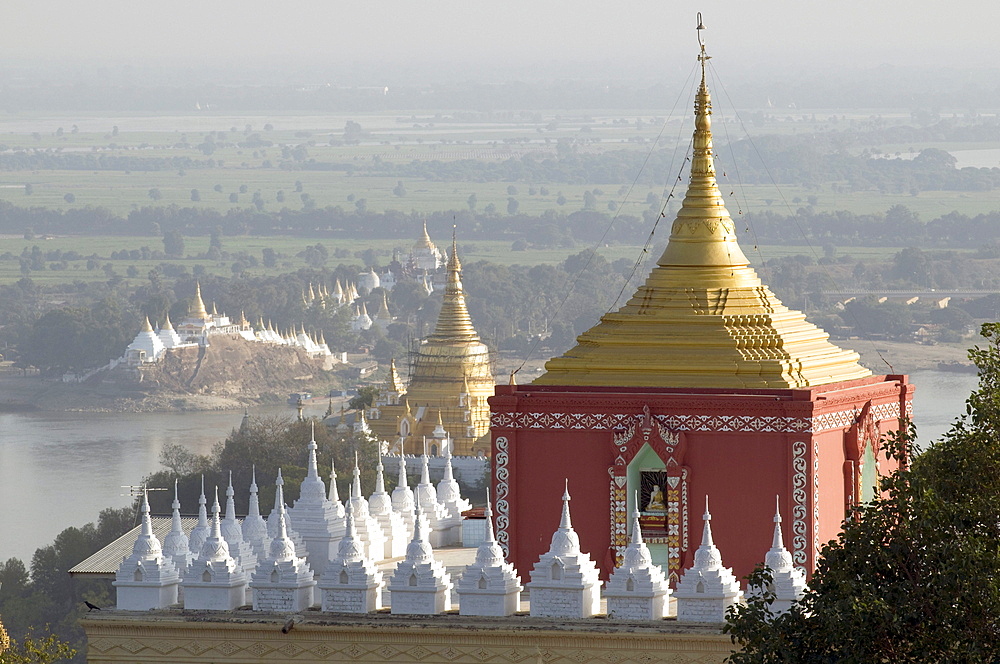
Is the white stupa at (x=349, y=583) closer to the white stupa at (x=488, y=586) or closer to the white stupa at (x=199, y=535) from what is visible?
the white stupa at (x=488, y=586)

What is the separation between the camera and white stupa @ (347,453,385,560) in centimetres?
2475

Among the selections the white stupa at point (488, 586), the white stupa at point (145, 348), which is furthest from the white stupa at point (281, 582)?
the white stupa at point (145, 348)

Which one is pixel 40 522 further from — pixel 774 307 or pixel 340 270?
pixel 340 270

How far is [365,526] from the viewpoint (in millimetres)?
24812

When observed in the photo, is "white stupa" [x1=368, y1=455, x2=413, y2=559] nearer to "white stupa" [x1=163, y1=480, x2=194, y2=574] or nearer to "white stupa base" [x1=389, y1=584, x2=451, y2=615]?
"white stupa" [x1=163, y1=480, x2=194, y2=574]

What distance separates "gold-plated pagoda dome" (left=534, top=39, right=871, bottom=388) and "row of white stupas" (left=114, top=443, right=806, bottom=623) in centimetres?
136

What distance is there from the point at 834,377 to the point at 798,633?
6.24 m

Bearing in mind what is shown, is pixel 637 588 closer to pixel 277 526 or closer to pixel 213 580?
pixel 277 526

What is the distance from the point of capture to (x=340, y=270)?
191 meters

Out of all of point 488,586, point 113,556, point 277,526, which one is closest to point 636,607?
point 488,586

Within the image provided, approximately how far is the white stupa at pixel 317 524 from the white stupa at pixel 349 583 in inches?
80.5

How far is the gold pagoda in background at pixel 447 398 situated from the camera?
8588cm

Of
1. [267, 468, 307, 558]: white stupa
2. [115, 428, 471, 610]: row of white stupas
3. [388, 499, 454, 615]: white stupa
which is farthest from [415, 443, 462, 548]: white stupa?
[388, 499, 454, 615]: white stupa

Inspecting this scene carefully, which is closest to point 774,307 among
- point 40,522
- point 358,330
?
point 40,522
